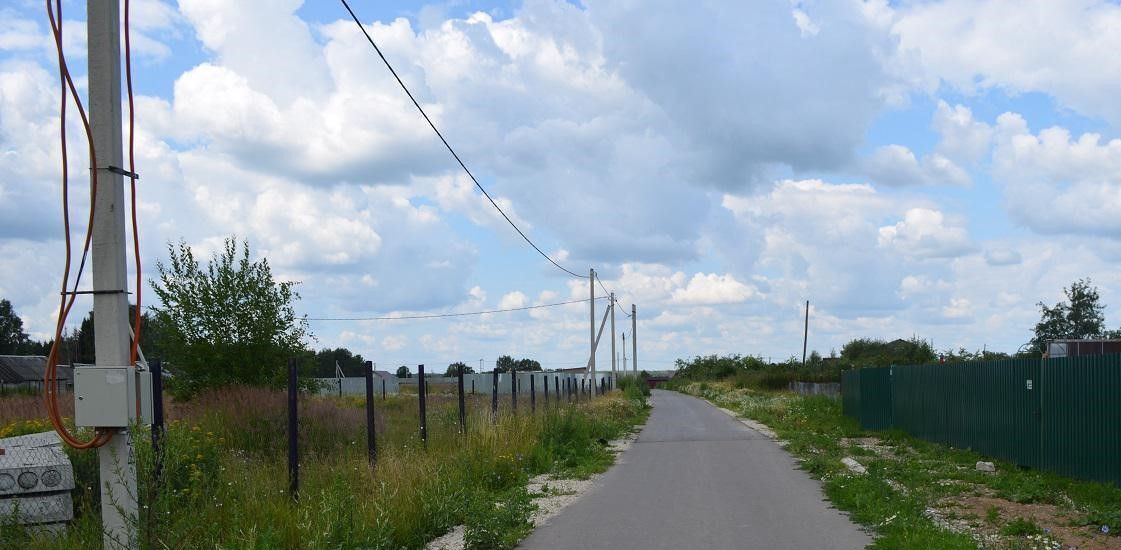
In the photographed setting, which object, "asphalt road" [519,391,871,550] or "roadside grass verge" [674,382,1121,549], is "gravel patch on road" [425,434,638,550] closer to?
"asphalt road" [519,391,871,550]

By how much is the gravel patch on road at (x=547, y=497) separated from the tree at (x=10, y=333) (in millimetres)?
101663

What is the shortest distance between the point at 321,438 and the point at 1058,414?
11.3 meters

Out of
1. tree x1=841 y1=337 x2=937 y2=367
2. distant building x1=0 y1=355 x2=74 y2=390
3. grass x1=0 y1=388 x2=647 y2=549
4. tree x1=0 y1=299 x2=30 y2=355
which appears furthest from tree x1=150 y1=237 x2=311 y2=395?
tree x1=0 y1=299 x2=30 y2=355

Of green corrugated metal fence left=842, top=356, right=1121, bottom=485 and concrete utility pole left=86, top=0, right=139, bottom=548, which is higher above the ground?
concrete utility pole left=86, top=0, right=139, bottom=548

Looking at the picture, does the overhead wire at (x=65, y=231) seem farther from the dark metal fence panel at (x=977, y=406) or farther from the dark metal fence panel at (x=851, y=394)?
the dark metal fence panel at (x=851, y=394)

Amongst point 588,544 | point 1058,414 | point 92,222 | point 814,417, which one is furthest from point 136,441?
point 814,417

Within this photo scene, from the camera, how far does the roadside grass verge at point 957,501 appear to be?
938cm

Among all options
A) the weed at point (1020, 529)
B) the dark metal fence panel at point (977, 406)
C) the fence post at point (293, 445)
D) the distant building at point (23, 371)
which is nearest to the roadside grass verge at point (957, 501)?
the weed at point (1020, 529)

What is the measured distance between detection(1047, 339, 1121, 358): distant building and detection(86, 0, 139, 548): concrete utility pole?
29447mm

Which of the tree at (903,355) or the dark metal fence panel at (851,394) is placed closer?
the dark metal fence panel at (851,394)

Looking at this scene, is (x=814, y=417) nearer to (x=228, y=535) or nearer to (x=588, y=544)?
(x=588, y=544)

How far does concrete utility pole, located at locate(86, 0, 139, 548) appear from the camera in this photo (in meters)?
6.78

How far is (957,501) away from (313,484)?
25.7ft

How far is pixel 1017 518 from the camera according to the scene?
1058 cm
